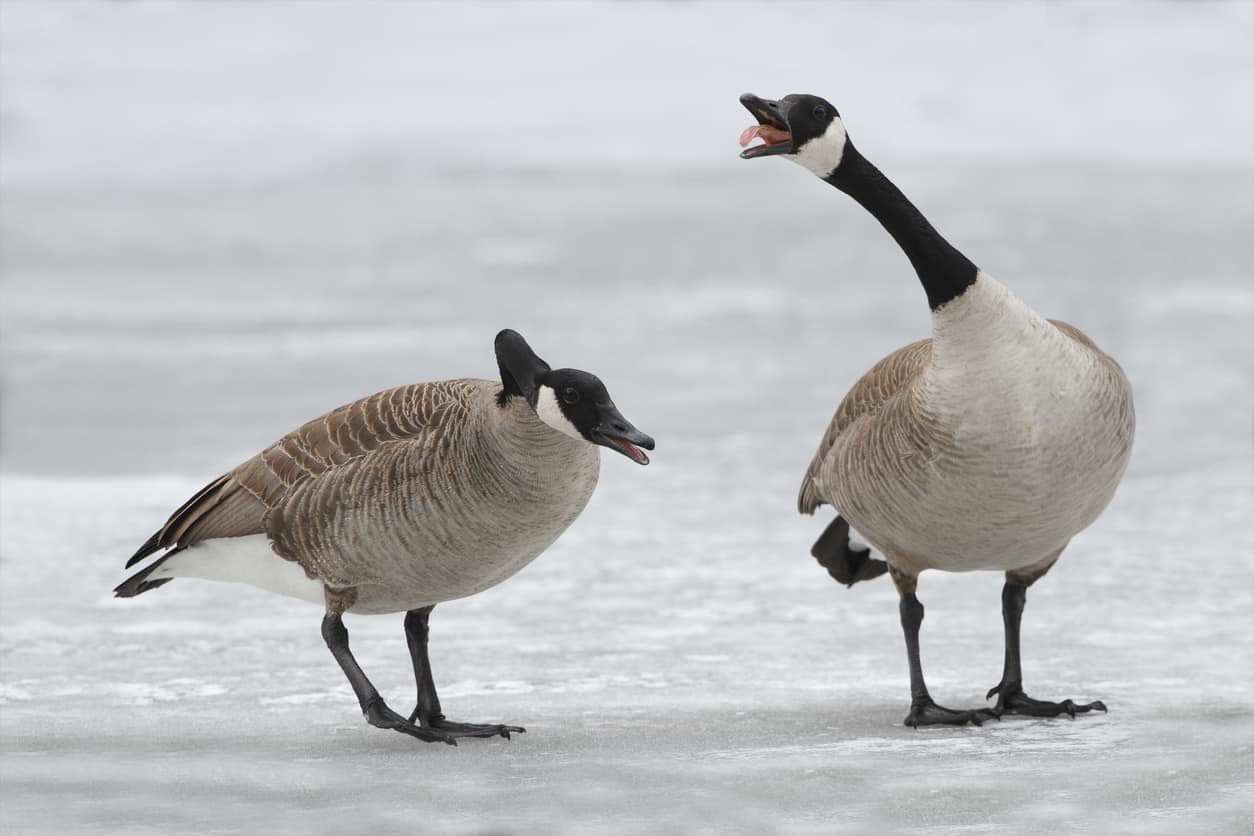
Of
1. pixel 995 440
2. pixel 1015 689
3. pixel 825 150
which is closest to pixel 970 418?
pixel 995 440

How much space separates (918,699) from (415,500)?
1.92 meters

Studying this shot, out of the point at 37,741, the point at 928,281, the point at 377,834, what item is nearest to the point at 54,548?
the point at 37,741

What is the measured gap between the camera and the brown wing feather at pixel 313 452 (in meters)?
5.70

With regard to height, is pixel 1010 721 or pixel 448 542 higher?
pixel 448 542

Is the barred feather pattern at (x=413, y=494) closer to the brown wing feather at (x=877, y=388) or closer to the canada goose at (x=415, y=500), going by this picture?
the canada goose at (x=415, y=500)

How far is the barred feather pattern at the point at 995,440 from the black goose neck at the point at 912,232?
5cm

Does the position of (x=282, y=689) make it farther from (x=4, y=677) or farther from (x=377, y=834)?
(x=377, y=834)

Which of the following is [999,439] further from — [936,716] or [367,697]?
[367,697]

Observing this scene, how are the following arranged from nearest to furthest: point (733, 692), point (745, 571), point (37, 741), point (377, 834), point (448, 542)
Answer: point (377, 834)
point (448, 542)
point (37, 741)
point (733, 692)
point (745, 571)

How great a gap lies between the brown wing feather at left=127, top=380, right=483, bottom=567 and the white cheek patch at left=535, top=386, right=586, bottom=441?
520 millimetres

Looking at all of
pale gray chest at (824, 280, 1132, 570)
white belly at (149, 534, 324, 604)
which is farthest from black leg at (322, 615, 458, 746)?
pale gray chest at (824, 280, 1132, 570)

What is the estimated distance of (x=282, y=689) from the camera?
6.70 m

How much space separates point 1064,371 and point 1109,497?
0.59m

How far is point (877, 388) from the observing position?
6113 millimetres
